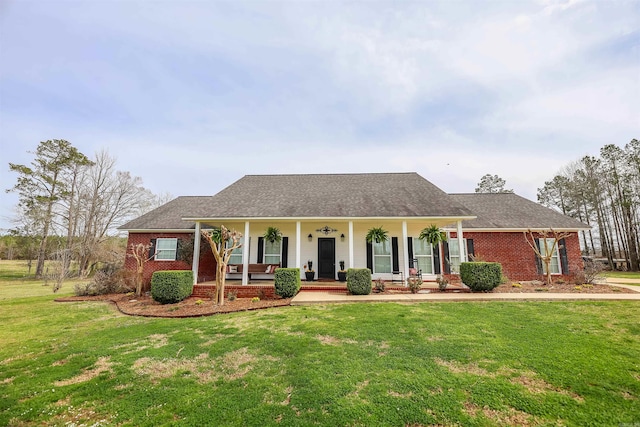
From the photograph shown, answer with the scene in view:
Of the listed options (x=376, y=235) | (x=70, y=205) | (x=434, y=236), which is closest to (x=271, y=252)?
(x=376, y=235)

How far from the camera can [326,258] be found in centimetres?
1426

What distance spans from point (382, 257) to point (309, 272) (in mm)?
3870

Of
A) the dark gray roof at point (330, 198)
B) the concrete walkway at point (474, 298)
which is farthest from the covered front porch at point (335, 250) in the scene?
the concrete walkway at point (474, 298)

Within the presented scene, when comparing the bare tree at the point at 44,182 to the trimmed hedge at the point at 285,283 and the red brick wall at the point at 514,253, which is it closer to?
the trimmed hedge at the point at 285,283

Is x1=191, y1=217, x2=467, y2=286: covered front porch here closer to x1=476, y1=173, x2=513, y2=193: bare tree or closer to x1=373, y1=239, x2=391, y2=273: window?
x1=373, y1=239, x2=391, y2=273: window

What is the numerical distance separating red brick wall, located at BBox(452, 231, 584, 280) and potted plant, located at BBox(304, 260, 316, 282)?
8.18 meters

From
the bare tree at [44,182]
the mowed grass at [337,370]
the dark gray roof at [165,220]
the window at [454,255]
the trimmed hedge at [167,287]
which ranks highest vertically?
the bare tree at [44,182]

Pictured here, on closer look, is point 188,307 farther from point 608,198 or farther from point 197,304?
point 608,198

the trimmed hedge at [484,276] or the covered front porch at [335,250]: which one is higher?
the covered front porch at [335,250]

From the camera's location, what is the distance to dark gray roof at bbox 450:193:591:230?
48.3 ft

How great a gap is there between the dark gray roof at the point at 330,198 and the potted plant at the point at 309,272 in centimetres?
299

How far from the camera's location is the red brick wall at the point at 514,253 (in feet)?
47.2

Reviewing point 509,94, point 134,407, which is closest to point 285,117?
point 509,94

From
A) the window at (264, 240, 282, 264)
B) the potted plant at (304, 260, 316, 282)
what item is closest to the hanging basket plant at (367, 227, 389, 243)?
the potted plant at (304, 260, 316, 282)
